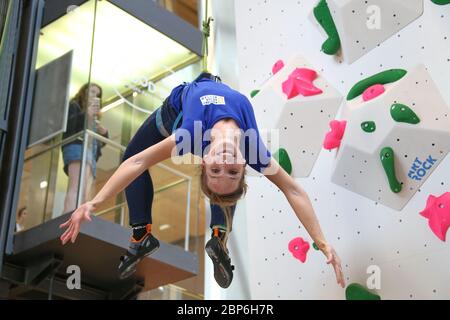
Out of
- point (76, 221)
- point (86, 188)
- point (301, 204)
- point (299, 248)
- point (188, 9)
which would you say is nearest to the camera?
point (76, 221)

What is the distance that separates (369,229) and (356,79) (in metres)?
0.92

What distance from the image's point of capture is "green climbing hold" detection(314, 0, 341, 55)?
4887 millimetres

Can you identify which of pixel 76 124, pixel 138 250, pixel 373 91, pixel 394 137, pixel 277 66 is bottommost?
pixel 138 250

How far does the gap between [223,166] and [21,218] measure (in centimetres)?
392

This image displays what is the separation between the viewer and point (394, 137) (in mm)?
4516

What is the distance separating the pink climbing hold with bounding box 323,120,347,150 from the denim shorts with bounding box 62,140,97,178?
226cm

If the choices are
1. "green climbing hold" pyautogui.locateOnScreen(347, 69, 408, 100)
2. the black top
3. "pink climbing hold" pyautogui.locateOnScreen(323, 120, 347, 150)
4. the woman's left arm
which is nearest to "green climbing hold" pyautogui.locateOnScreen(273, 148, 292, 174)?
"pink climbing hold" pyautogui.locateOnScreen(323, 120, 347, 150)

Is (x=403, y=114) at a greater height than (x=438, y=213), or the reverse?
(x=403, y=114)

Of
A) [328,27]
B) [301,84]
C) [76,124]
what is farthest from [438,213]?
[76,124]

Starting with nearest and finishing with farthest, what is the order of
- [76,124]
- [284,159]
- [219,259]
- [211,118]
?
[211,118]
[219,259]
[284,159]
[76,124]

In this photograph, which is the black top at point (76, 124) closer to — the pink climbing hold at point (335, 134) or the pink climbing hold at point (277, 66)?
the pink climbing hold at point (277, 66)

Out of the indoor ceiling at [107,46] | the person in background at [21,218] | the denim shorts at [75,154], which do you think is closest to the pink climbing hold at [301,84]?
the denim shorts at [75,154]

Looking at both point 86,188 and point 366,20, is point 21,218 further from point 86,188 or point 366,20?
point 366,20
